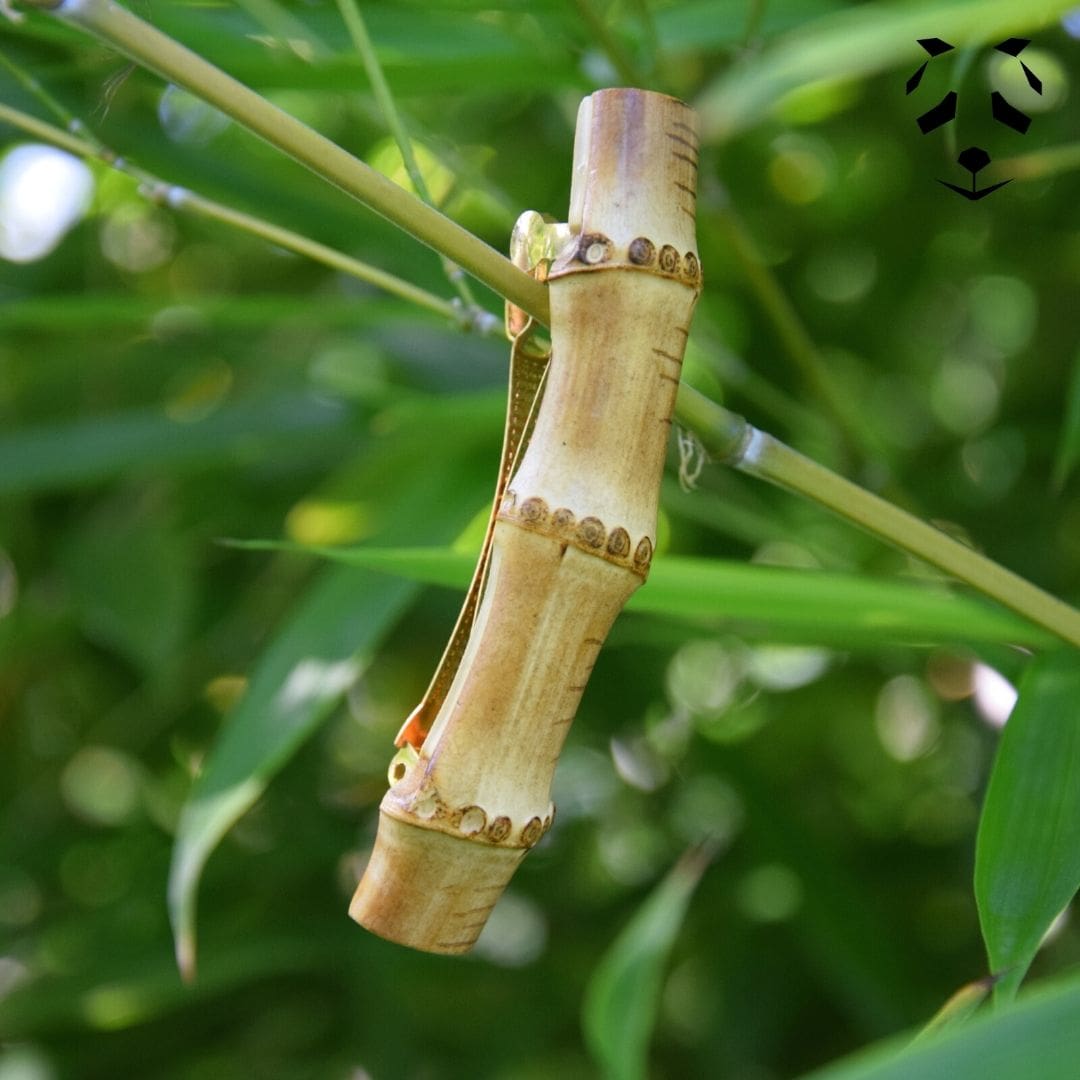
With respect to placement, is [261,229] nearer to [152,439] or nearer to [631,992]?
[631,992]

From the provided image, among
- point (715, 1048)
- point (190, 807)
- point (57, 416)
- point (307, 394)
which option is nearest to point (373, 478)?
point (307, 394)

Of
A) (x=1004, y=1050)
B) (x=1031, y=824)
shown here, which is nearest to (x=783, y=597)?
(x=1031, y=824)

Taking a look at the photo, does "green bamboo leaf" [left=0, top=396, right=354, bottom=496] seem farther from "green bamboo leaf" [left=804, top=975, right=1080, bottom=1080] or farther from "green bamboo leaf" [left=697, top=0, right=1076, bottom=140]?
"green bamboo leaf" [left=804, top=975, right=1080, bottom=1080]

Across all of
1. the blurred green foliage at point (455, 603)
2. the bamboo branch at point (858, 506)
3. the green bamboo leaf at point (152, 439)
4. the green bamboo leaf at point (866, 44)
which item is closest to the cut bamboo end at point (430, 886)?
the bamboo branch at point (858, 506)

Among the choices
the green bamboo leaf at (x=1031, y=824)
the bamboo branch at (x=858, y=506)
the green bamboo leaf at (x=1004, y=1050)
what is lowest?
the green bamboo leaf at (x=1004, y=1050)

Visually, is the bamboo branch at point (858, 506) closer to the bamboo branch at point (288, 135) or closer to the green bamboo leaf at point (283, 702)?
the bamboo branch at point (288, 135)

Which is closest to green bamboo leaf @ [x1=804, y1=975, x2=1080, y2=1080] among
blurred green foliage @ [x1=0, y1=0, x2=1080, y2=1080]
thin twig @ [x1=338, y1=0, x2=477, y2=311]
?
thin twig @ [x1=338, y1=0, x2=477, y2=311]
